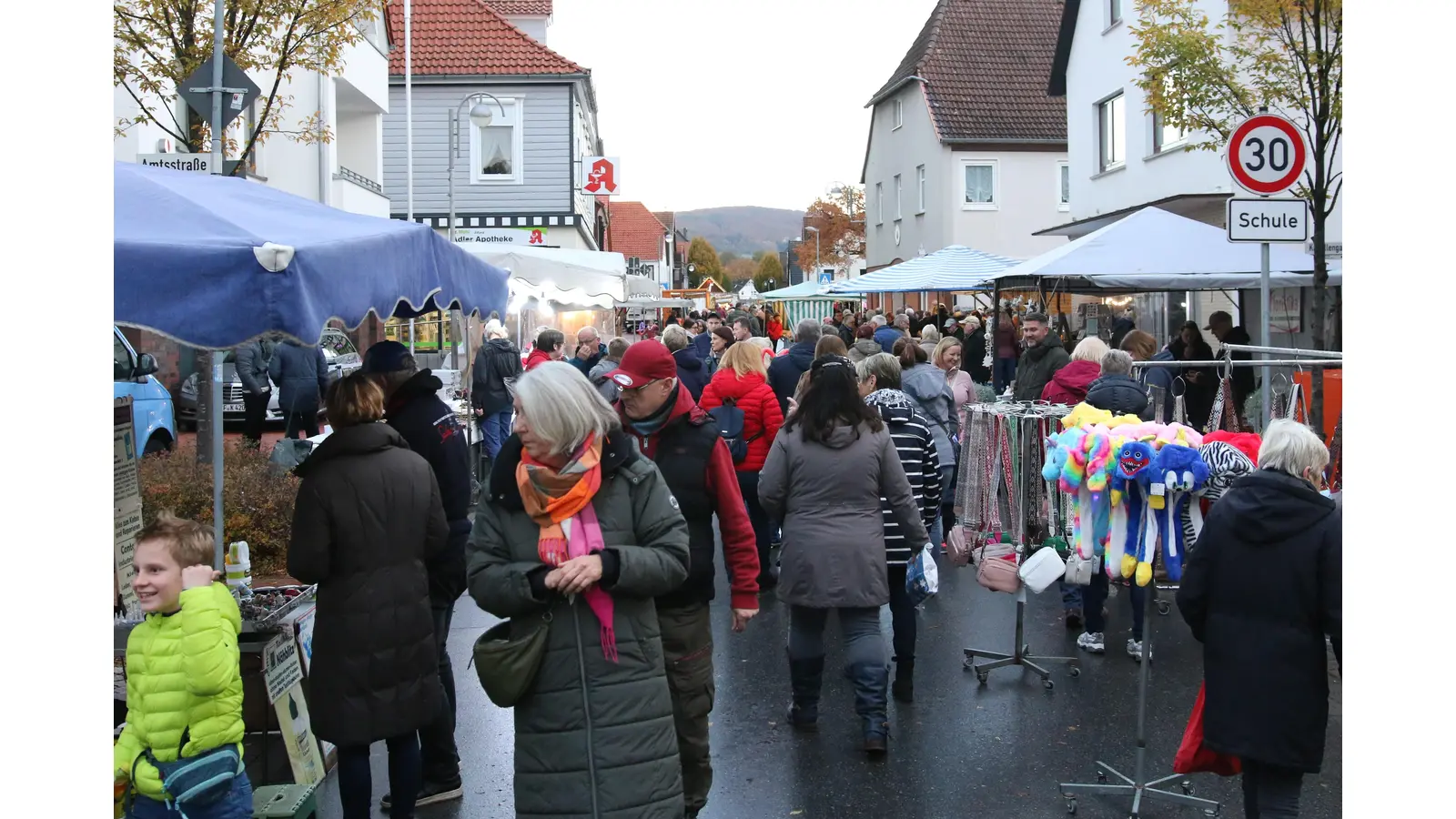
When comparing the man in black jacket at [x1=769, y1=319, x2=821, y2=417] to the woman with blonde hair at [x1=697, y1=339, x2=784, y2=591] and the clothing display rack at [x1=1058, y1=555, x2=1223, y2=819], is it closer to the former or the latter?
the woman with blonde hair at [x1=697, y1=339, x2=784, y2=591]

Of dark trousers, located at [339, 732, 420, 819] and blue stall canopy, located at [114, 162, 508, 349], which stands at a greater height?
blue stall canopy, located at [114, 162, 508, 349]

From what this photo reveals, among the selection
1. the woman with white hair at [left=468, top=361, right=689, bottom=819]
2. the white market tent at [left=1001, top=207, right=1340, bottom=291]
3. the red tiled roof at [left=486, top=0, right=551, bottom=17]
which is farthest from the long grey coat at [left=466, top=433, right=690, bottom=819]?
the red tiled roof at [left=486, top=0, right=551, bottom=17]

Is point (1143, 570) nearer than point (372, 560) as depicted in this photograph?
No

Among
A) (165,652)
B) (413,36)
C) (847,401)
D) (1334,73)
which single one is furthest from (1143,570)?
(413,36)

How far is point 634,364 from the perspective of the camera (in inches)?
207

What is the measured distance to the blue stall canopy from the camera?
427 cm

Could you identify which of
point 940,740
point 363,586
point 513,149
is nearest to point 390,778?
point 363,586

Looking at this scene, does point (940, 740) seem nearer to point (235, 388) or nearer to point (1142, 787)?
point (1142, 787)

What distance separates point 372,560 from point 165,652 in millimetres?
877

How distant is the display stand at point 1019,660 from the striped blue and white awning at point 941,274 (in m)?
11.0

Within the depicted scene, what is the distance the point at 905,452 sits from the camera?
7156 mm

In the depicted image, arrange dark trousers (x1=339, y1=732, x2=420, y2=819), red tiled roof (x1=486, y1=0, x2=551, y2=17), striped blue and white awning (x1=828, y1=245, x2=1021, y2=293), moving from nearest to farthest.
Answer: dark trousers (x1=339, y1=732, x2=420, y2=819)
striped blue and white awning (x1=828, y1=245, x2=1021, y2=293)
red tiled roof (x1=486, y1=0, x2=551, y2=17)

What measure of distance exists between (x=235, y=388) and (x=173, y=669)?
1803 centimetres

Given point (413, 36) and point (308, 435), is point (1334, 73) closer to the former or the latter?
point (308, 435)
